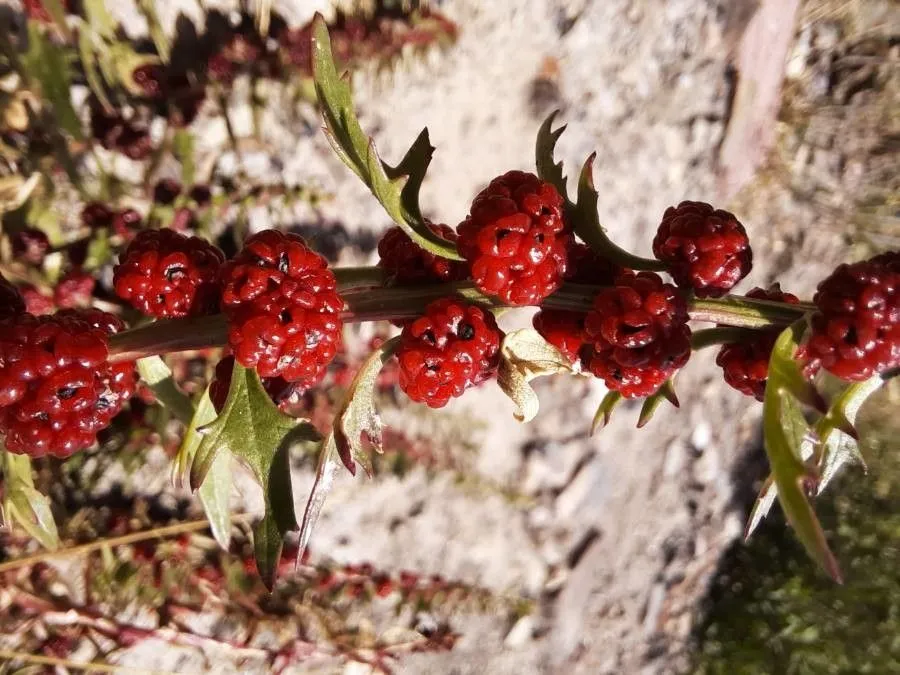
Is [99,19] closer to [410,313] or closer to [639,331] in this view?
[410,313]

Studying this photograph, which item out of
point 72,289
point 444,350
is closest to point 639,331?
point 444,350

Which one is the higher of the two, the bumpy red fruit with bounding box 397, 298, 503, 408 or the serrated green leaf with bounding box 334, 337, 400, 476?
the bumpy red fruit with bounding box 397, 298, 503, 408

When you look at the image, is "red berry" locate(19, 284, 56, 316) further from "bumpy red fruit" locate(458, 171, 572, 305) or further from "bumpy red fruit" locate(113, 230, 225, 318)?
"bumpy red fruit" locate(458, 171, 572, 305)

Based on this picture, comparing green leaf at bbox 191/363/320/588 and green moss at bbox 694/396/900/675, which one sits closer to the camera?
green leaf at bbox 191/363/320/588

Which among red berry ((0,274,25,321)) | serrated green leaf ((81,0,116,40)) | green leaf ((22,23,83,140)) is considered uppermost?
serrated green leaf ((81,0,116,40))

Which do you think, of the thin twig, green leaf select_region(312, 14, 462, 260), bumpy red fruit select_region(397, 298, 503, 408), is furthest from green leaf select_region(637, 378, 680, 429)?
the thin twig

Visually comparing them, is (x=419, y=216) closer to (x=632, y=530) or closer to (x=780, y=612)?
(x=632, y=530)

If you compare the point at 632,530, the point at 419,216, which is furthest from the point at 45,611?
the point at 632,530
